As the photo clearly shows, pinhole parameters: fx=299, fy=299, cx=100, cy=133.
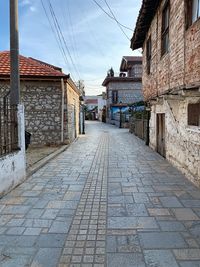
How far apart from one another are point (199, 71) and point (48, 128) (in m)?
9.19

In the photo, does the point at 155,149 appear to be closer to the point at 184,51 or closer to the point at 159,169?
the point at 159,169

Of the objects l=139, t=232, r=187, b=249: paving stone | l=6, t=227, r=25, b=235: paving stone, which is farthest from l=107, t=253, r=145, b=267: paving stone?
l=6, t=227, r=25, b=235: paving stone

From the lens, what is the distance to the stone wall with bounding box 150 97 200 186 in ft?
21.3

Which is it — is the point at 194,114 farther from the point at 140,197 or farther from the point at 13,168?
the point at 13,168

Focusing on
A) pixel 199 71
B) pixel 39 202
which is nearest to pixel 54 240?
pixel 39 202

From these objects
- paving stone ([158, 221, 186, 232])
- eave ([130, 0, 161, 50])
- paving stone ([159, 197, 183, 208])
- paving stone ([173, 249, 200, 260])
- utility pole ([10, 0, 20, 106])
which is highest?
eave ([130, 0, 161, 50])

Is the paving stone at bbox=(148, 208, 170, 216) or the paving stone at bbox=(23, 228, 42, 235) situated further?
the paving stone at bbox=(148, 208, 170, 216)

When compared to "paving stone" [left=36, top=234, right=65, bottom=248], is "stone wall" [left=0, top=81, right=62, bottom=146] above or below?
above

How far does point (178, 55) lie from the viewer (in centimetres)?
756

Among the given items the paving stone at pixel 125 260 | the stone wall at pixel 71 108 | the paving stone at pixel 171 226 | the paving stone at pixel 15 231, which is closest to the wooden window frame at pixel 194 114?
the paving stone at pixel 171 226

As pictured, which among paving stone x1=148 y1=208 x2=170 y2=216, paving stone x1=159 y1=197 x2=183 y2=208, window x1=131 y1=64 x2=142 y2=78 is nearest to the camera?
paving stone x1=148 y1=208 x2=170 y2=216

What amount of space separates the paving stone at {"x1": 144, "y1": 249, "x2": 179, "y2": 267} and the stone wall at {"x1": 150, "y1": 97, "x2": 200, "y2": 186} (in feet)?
10.4

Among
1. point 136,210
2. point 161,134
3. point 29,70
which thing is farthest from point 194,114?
point 29,70

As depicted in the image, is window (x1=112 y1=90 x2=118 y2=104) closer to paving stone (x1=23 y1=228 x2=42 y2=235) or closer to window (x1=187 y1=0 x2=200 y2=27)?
window (x1=187 y1=0 x2=200 y2=27)
